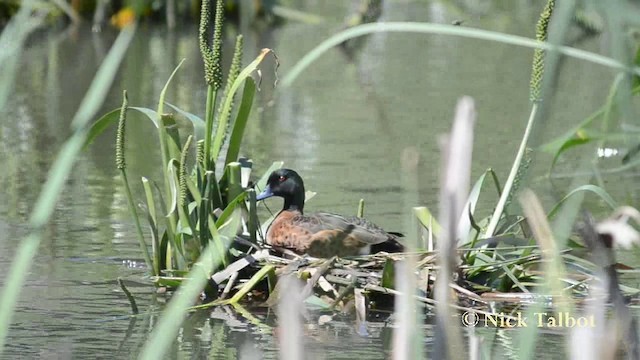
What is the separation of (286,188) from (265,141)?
4.64 metres

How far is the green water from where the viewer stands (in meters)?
5.30

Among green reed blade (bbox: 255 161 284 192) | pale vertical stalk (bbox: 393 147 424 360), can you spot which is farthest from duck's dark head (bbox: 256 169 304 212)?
pale vertical stalk (bbox: 393 147 424 360)

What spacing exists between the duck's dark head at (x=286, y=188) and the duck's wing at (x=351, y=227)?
1.07ft

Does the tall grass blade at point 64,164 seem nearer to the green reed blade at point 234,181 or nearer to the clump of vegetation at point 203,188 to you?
the clump of vegetation at point 203,188

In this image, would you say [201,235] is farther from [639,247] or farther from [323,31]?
[323,31]

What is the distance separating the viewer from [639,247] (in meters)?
5.01

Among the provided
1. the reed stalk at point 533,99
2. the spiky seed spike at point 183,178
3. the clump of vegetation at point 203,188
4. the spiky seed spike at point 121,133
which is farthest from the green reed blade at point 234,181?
the reed stalk at point 533,99

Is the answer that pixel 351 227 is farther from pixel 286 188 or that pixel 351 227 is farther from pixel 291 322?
pixel 291 322

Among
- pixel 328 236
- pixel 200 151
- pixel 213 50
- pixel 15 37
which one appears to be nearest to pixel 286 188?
pixel 328 236

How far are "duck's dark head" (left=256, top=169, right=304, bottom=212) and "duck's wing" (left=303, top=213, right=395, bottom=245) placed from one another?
1.07ft

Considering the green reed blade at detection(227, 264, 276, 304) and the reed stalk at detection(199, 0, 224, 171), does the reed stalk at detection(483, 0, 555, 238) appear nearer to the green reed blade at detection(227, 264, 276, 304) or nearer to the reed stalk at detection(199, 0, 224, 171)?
the green reed blade at detection(227, 264, 276, 304)

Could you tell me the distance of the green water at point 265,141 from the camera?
5.30 meters

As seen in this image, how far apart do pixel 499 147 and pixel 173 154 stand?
17.1 feet

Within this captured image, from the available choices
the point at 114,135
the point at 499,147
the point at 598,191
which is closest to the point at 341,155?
the point at 499,147
